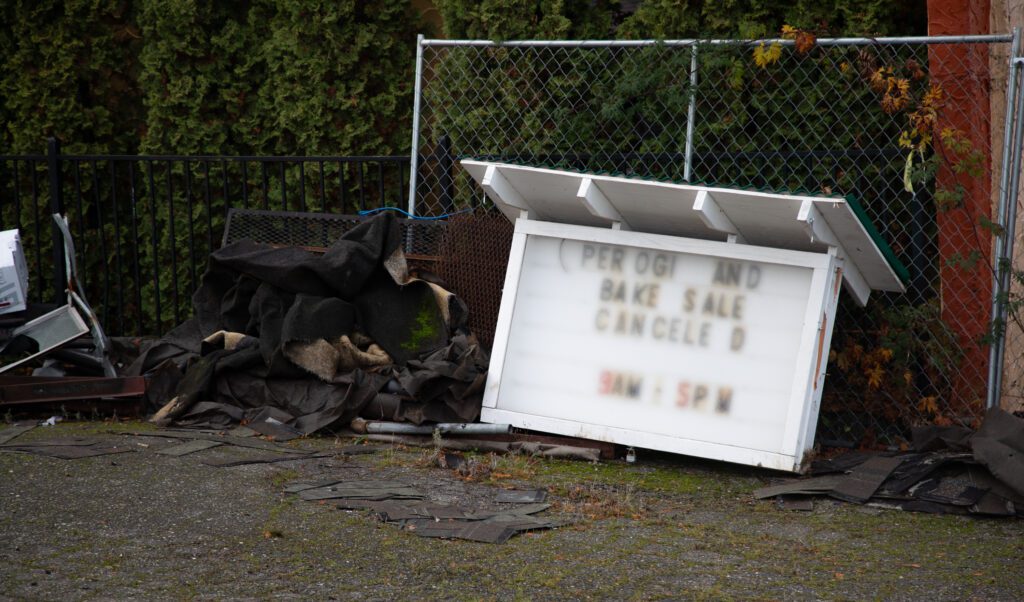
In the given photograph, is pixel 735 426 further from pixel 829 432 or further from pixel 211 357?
pixel 211 357

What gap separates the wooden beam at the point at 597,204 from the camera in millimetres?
5270

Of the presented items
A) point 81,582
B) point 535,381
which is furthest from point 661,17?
point 81,582

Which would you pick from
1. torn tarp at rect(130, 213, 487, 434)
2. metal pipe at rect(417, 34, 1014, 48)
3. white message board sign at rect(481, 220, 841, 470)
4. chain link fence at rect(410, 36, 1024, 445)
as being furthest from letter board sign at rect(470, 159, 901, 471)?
metal pipe at rect(417, 34, 1014, 48)

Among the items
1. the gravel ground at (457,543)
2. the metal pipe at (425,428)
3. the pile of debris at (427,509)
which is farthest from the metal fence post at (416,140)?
the pile of debris at (427,509)

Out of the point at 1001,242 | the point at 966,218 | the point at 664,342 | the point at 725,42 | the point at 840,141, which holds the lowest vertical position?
the point at 664,342

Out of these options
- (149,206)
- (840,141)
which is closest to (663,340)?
(840,141)

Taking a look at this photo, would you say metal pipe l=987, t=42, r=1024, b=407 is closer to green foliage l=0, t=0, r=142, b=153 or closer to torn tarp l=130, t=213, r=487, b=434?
torn tarp l=130, t=213, r=487, b=434

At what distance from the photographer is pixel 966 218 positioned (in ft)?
18.7

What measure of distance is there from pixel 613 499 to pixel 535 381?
3.67ft

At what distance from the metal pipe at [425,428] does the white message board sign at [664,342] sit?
0.07m

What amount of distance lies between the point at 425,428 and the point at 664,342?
143 centimetres

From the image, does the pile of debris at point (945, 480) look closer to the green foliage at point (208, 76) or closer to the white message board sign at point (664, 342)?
the white message board sign at point (664, 342)

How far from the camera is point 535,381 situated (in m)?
5.62

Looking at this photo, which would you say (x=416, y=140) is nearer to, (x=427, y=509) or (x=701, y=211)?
(x=701, y=211)
